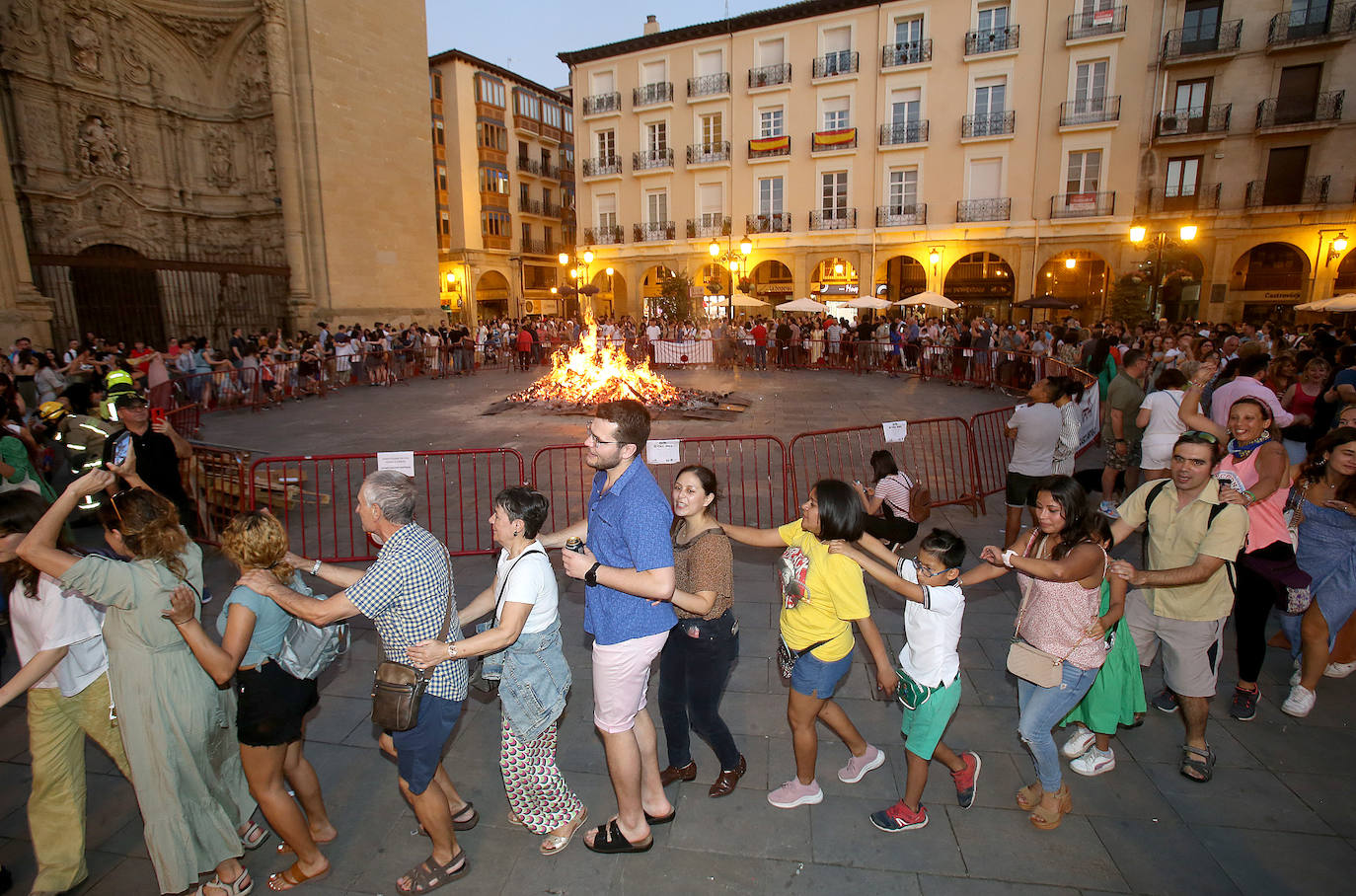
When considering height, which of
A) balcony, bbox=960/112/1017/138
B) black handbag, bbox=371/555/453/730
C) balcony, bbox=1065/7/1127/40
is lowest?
black handbag, bbox=371/555/453/730

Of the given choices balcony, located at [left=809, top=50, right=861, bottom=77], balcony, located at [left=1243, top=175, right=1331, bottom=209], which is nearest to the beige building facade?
balcony, located at [left=809, top=50, right=861, bottom=77]

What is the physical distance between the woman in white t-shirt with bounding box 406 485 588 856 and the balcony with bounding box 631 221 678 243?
113ft

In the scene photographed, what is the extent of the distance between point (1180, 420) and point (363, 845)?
6673 millimetres

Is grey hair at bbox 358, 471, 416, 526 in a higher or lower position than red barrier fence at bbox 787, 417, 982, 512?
higher

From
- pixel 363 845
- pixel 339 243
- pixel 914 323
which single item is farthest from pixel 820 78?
pixel 363 845

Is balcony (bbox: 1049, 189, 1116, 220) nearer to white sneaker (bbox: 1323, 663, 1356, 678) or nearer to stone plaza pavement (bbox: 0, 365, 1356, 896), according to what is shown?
white sneaker (bbox: 1323, 663, 1356, 678)

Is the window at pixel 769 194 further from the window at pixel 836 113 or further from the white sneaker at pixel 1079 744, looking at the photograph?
the white sneaker at pixel 1079 744

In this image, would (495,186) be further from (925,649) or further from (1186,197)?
(925,649)

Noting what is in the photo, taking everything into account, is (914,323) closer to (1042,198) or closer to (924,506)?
(1042,198)

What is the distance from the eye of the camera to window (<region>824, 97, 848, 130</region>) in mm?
31745

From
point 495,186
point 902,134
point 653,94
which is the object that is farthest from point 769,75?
point 495,186

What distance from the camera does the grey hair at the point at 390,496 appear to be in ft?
9.11

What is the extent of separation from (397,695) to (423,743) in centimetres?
29

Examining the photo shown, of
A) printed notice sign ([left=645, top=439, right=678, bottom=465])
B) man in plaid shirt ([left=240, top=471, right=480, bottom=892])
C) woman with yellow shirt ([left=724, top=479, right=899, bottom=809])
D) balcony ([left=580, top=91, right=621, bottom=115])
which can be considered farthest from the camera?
balcony ([left=580, top=91, right=621, bottom=115])
